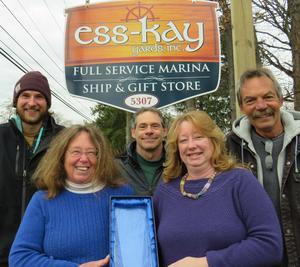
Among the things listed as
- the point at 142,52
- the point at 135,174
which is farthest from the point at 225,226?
the point at 142,52

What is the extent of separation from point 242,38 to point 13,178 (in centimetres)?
209

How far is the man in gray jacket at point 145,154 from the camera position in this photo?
121 inches

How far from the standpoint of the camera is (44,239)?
2.19 m

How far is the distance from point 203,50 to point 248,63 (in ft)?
3.34

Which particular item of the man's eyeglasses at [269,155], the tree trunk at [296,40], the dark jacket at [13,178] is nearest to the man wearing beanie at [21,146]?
the dark jacket at [13,178]

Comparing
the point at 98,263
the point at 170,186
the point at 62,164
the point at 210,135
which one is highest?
the point at 210,135

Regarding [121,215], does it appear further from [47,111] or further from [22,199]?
→ [47,111]

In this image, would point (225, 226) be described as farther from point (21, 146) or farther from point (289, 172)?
point (21, 146)

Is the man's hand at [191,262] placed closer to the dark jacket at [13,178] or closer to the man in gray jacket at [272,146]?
the man in gray jacket at [272,146]

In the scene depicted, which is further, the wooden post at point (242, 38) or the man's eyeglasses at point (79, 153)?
the wooden post at point (242, 38)

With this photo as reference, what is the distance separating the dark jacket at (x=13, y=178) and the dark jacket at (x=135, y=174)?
0.59 meters

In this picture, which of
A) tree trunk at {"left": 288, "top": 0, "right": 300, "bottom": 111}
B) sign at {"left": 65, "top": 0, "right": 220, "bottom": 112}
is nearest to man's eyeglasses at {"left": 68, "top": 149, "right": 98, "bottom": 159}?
sign at {"left": 65, "top": 0, "right": 220, "bottom": 112}

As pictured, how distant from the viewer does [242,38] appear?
350 centimetres

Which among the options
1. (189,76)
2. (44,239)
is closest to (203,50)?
(189,76)
